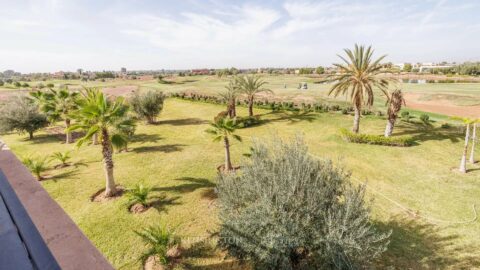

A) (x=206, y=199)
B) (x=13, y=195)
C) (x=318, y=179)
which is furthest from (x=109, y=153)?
(x=13, y=195)

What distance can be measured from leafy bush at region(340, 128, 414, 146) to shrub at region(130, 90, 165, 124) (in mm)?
21739

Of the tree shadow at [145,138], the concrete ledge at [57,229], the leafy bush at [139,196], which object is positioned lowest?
the leafy bush at [139,196]

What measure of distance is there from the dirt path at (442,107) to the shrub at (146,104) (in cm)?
3719

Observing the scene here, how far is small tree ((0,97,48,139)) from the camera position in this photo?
2562cm

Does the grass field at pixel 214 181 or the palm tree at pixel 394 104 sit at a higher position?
the palm tree at pixel 394 104

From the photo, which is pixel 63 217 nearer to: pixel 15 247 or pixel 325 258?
pixel 15 247

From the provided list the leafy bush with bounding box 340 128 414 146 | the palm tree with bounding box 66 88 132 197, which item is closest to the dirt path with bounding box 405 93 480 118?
the leafy bush with bounding box 340 128 414 146

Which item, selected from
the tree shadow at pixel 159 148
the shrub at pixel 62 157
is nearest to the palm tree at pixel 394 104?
the tree shadow at pixel 159 148

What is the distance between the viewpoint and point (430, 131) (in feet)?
86.2

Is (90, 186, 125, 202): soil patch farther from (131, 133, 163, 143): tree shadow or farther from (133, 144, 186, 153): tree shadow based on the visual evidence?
(131, 133, 163, 143): tree shadow

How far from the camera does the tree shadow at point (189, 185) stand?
15.5m

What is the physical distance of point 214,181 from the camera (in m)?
16.4

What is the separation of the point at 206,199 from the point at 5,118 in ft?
80.2

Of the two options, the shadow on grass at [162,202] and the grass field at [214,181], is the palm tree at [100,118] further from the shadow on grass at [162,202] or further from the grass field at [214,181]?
the grass field at [214,181]
